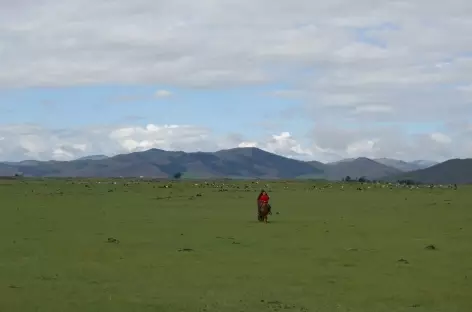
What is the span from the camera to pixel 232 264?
76.2ft

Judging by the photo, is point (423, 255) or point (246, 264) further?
point (423, 255)

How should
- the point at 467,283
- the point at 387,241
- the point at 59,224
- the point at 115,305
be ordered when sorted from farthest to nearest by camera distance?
the point at 59,224 → the point at 387,241 → the point at 467,283 → the point at 115,305

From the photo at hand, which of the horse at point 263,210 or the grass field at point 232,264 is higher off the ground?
the horse at point 263,210

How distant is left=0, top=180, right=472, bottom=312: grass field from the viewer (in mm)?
17172

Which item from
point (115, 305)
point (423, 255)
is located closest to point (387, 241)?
point (423, 255)

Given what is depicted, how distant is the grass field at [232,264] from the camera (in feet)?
56.3

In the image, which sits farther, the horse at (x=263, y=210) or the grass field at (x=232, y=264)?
the horse at (x=263, y=210)

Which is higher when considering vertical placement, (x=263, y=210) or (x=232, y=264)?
(x=263, y=210)

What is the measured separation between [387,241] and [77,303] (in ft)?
55.0

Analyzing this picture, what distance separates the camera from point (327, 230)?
117 ft

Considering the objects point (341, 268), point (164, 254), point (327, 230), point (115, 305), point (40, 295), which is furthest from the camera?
point (327, 230)

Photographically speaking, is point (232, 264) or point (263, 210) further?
point (263, 210)

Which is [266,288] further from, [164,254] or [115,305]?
[164,254]

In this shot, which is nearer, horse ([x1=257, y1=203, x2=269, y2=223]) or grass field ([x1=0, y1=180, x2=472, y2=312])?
grass field ([x1=0, y1=180, x2=472, y2=312])
